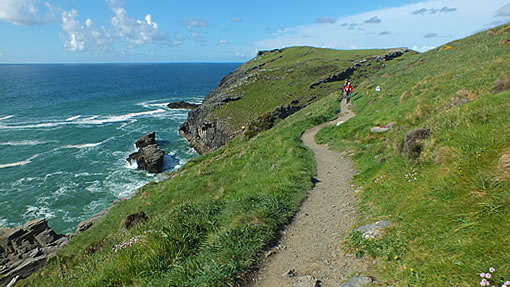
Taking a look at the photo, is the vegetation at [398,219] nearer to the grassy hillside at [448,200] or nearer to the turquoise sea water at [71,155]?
the grassy hillside at [448,200]

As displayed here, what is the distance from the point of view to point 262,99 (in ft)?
277

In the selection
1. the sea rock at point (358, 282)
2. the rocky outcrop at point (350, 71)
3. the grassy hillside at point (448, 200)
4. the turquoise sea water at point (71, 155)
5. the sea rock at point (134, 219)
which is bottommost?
the turquoise sea water at point (71, 155)

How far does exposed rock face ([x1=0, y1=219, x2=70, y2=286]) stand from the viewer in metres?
16.9

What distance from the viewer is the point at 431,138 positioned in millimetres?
9398

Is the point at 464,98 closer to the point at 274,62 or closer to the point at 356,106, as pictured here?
the point at 356,106

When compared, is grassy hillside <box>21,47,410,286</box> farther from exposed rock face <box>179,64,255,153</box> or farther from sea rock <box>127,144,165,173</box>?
exposed rock face <box>179,64,255,153</box>

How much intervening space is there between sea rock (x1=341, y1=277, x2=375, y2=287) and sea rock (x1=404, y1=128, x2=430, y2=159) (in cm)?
617

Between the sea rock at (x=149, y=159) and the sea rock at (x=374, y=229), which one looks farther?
the sea rock at (x=149, y=159)

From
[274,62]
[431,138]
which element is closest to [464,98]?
[431,138]

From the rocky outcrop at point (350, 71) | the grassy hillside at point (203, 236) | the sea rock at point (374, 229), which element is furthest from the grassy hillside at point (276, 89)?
the sea rock at point (374, 229)

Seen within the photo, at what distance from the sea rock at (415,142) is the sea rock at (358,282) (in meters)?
6.17

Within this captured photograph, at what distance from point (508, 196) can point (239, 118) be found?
68.0m

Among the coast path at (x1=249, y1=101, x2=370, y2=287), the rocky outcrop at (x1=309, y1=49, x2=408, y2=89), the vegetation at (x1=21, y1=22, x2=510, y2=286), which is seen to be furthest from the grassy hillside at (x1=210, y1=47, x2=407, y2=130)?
the vegetation at (x1=21, y1=22, x2=510, y2=286)

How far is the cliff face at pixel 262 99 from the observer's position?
2571 inches
